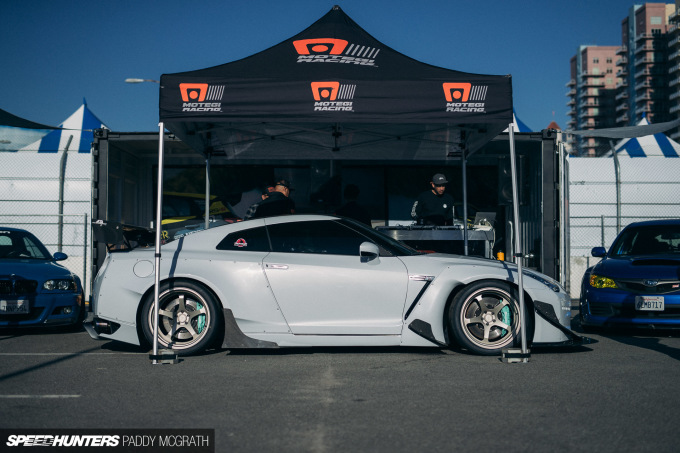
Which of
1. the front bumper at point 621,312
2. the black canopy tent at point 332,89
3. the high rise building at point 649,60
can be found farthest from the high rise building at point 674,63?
the black canopy tent at point 332,89

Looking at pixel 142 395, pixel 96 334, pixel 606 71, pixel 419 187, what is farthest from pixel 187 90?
pixel 606 71

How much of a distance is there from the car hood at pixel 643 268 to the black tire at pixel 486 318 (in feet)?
8.04

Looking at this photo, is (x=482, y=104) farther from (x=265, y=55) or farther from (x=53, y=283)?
(x=53, y=283)

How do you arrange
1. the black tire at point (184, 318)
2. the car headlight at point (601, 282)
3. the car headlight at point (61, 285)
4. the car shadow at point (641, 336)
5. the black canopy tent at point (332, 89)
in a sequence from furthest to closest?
the car headlight at point (61, 285)
the car headlight at point (601, 282)
the car shadow at point (641, 336)
the black canopy tent at point (332, 89)
the black tire at point (184, 318)

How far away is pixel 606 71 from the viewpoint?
575 feet

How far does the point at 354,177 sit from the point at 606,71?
174453mm

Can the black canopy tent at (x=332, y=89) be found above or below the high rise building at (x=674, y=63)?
below

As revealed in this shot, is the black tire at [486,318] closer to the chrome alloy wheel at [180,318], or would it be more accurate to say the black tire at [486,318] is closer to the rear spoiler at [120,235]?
the chrome alloy wheel at [180,318]

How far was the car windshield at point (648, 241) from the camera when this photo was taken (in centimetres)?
920

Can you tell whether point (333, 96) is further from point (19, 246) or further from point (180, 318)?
point (19, 246)

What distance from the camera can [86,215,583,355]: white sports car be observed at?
6414 mm

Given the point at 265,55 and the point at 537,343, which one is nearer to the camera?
the point at 537,343

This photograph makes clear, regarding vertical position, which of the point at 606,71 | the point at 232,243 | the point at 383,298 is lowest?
the point at 383,298

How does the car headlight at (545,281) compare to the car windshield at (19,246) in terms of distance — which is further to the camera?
the car windshield at (19,246)
